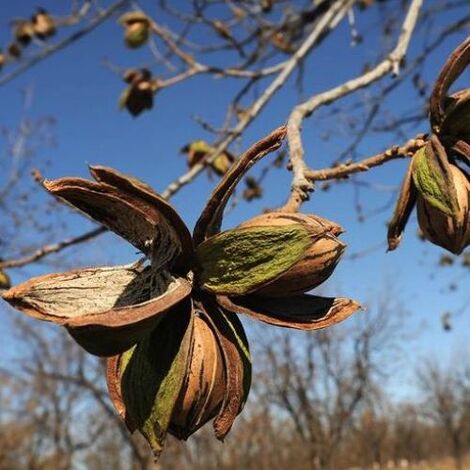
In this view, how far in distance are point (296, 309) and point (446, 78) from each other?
0.41m

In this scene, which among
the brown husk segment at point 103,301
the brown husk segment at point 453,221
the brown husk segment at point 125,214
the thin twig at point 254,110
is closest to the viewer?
the brown husk segment at point 103,301

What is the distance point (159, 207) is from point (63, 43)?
2.52 m

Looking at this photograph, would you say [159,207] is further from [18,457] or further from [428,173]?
[18,457]

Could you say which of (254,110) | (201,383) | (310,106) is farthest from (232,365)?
(254,110)

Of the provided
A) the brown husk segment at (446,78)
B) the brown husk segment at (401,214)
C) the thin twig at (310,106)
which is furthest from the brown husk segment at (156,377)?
the brown husk segment at (446,78)

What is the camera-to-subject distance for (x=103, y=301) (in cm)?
76

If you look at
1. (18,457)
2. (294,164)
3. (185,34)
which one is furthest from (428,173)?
(18,457)

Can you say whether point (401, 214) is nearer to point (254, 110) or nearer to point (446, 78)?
point (446, 78)

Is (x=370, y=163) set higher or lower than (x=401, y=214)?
higher

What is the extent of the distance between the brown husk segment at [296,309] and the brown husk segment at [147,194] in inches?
3.3

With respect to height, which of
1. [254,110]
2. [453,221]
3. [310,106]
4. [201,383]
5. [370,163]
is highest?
[254,110]

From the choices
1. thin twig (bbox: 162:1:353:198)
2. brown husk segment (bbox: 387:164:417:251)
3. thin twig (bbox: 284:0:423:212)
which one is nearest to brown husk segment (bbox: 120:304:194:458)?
thin twig (bbox: 284:0:423:212)

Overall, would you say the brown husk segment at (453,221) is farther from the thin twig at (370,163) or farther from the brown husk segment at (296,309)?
the brown husk segment at (296,309)

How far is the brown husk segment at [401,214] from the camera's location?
3.16 feet
